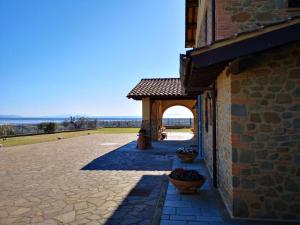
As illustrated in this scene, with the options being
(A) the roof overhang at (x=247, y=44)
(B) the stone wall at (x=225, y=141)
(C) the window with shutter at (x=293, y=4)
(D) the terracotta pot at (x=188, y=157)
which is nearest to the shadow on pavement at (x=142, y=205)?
(B) the stone wall at (x=225, y=141)

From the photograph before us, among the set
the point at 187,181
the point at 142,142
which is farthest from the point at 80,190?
the point at 142,142

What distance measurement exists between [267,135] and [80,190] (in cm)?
498

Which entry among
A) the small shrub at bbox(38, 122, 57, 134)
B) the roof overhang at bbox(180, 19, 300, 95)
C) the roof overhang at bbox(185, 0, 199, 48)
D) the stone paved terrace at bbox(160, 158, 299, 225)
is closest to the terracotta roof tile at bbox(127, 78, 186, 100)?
the roof overhang at bbox(185, 0, 199, 48)

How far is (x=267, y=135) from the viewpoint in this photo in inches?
198

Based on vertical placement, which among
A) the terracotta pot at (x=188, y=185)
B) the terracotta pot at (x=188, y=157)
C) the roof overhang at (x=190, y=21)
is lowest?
the terracotta pot at (x=188, y=185)

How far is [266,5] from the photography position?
6.37 m

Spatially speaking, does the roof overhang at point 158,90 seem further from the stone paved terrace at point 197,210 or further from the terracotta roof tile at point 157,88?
the stone paved terrace at point 197,210

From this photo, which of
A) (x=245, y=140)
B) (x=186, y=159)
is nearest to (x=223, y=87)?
(x=245, y=140)

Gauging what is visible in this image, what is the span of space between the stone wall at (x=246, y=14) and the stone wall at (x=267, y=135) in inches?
64.8

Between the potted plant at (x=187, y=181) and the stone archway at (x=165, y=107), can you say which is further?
the stone archway at (x=165, y=107)

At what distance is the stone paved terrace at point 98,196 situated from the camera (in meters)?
5.34

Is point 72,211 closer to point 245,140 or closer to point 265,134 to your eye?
point 245,140

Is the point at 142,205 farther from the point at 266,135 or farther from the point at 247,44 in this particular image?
the point at 247,44

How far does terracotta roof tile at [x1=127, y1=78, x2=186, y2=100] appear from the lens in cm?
1673
